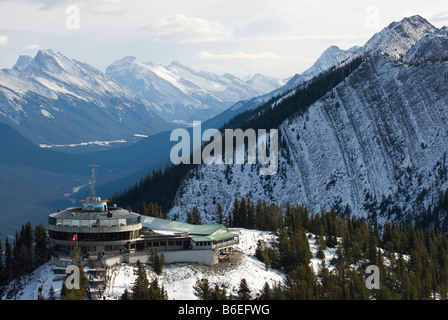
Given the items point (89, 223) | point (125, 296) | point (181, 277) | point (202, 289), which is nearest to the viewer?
point (125, 296)

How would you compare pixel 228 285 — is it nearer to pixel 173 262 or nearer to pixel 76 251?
pixel 173 262

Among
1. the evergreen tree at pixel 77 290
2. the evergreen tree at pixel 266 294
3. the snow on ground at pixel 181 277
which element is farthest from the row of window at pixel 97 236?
the evergreen tree at pixel 266 294

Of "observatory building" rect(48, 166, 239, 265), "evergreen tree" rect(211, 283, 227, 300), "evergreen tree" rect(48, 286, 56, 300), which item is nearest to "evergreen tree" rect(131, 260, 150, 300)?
"observatory building" rect(48, 166, 239, 265)

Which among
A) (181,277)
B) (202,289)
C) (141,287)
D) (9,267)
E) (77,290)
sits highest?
(9,267)

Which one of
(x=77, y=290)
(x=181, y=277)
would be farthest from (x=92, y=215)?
(x=77, y=290)

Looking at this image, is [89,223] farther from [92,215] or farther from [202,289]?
[202,289]

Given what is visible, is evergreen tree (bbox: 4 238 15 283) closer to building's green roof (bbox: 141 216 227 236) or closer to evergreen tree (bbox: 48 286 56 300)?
evergreen tree (bbox: 48 286 56 300)
